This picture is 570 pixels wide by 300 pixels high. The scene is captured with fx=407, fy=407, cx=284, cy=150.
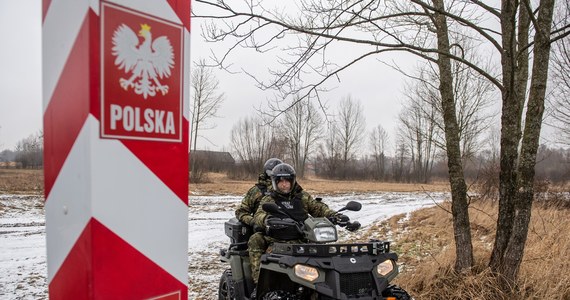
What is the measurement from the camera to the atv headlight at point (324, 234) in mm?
3916

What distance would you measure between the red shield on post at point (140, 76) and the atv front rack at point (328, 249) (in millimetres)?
2684

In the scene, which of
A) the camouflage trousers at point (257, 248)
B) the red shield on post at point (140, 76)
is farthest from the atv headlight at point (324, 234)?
the red shield on post at point (140, 76)

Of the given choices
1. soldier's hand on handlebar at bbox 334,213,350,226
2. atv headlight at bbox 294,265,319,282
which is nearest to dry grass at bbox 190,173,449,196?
soldier's hand on handlebar at bbox 334,213,350,226

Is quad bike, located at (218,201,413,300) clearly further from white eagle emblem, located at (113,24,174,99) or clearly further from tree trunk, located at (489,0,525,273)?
white eagle emblem, located at (113,24,174,99)

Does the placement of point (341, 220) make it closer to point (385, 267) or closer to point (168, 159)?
point (385, 267)

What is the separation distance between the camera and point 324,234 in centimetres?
394

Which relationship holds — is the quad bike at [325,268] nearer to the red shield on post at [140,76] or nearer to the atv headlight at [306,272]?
the atv headlight at [306,272]

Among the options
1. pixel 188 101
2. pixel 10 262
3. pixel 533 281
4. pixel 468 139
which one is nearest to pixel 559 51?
pixel 468 139

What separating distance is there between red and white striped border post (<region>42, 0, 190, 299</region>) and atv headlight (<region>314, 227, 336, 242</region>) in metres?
2.81

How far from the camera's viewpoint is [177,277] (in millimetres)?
1191

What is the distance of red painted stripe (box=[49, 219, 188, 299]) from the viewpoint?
100 centimetres

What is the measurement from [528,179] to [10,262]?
857cm

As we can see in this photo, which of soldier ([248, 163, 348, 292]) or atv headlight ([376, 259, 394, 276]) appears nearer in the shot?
atv headlight ([376, 259, 394, 276])

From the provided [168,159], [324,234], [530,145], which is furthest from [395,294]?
[168,159]
